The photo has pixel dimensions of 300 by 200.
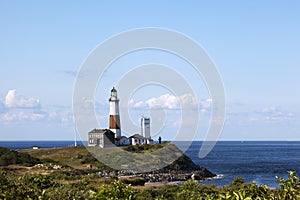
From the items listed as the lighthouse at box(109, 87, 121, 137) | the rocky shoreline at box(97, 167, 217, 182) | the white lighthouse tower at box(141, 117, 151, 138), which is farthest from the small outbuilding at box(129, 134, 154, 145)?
the rocky shoreline at box(97, 167, 217, 182)

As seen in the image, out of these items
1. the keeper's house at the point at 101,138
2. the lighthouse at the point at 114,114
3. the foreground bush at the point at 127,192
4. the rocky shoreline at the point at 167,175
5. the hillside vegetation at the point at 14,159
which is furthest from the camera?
the lighthouse at the point at 114,114

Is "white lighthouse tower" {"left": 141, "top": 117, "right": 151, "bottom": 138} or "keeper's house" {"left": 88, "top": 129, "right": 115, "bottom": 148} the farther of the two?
"white lighthouse tower" {"left": 141, "top": 117, "right": 151, "bottom": 138}

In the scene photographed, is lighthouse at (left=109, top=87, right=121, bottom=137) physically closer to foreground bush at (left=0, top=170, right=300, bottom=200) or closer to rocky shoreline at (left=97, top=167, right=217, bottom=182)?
rocky shoreline at (left=97, top=167, right=217, bottom=182)

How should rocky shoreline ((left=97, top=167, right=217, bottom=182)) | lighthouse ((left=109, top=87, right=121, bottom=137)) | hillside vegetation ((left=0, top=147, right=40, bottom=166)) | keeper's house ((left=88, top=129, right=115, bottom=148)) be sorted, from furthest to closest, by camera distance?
lighthouse ((left=109, top=87, right=121, bottom=137)) → keeper's house ((left=88, top=129, right=115, bottom=148)) → rocky shoreline ((left=97, top=167, right=217, bottom=182)) → hillside vegetation ((left=0, top=147, right=40, bottom=166))

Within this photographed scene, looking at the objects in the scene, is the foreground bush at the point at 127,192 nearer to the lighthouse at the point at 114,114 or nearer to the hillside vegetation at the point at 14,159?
the hillside vegetation at the point at 14,159

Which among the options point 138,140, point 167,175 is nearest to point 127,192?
point 167,175

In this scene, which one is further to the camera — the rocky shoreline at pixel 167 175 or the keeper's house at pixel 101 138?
the keeper's house at pixel 101 138

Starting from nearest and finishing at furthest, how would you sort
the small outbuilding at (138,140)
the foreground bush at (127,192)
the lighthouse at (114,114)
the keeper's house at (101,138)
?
the foreground bush at (127,192) → the keeper's house at (101,138) → the lighthouse at (114,114) → the small outbuilding at (138,140)

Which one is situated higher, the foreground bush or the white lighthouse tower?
the white lighthouse tower

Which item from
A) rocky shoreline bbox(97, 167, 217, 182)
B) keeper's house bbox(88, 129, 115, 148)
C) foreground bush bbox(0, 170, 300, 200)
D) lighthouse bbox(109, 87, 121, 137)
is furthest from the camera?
lighthouse bbox(109, 87, 121, 137)

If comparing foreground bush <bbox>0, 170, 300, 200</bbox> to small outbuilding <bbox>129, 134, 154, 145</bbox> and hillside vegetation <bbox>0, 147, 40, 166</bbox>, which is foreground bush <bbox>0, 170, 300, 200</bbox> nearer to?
hillside vegetation <bbox>0, 147, 40, 166</bbox>

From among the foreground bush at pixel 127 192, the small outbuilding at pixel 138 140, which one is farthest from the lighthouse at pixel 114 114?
the foreground bush at pixel 127 192

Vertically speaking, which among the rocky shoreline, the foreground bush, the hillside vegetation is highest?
the hillside vegetation

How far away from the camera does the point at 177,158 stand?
11412 centimetres
